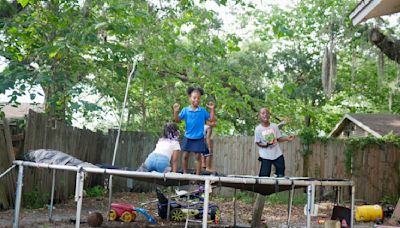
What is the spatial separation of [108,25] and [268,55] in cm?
1289

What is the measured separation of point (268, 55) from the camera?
2156cm

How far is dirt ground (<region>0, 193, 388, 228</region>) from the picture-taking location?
7816 millimetres

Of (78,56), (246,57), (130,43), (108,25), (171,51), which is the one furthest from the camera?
(246,57)

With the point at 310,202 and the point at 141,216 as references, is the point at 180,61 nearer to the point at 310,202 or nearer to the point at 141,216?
the point at 141,216

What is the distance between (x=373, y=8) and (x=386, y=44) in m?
4.05

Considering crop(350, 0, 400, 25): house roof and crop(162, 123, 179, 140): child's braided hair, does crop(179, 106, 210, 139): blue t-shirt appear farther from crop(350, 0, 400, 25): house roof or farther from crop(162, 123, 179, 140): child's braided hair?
crop(350, 0, 400, 25): house roof

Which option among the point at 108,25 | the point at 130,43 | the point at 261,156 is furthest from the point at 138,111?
the point at 261,156

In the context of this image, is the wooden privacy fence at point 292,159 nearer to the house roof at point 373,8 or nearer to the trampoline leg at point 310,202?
the house roof at point 373,8

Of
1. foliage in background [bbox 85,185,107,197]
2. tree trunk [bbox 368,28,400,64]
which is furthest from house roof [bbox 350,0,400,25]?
foliage in background [bbox 85,185,107,197]

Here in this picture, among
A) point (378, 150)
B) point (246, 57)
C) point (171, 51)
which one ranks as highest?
point (246, 57)

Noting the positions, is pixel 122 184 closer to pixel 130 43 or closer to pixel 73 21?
pixel 130 43

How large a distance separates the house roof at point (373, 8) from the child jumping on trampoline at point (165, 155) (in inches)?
154

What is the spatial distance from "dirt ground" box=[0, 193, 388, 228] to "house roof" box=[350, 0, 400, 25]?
365 centimetres

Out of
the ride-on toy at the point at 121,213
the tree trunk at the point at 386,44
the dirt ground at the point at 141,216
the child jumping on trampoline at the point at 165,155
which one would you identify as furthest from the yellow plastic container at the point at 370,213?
the child jumping on trampoline at the point at 165,155
